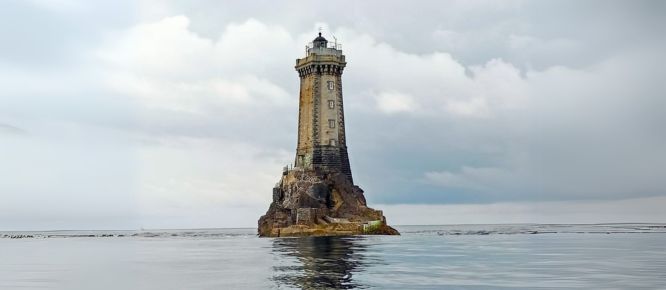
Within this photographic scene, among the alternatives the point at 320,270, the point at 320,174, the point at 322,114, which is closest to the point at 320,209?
the point at 320,174

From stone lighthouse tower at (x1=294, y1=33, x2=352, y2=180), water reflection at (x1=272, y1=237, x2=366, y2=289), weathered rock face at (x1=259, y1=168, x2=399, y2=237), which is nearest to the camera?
water reflection at (x1=272, y1=237, x2=366, y2=289)

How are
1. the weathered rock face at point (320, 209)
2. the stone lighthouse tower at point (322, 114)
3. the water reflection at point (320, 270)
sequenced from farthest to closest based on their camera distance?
the stone lighthouse tower at point (322, 114)
the weathered rock face at point (320, 209)
the water reflection at point (320, 270)

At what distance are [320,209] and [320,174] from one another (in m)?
5.89

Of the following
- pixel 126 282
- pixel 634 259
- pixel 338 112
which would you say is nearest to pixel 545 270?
pixel 634 259

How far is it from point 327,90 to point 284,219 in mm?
21314

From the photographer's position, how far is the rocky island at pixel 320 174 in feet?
328

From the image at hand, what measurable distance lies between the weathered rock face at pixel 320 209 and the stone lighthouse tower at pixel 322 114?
8.23ft

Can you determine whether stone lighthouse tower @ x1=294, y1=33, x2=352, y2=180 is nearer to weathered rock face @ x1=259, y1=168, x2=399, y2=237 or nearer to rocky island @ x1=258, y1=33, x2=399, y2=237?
rocky island @ x1=258, y1=33, x2=399, y2=237

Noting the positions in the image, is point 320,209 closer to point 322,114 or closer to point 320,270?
point 322,114

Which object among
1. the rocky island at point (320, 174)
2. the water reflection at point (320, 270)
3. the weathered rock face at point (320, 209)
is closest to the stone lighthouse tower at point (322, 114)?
the rocky island at point (320, 174)

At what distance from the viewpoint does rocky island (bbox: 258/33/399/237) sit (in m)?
100

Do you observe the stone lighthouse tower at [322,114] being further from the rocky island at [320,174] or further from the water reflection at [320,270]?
the water reflection at [320,270]

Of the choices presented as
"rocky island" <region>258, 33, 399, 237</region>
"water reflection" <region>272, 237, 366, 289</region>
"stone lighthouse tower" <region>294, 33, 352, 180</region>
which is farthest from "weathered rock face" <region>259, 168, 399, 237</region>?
"water reflection" <region>272, 237, 366, 289</region>

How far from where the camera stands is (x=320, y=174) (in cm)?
10338
